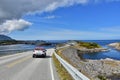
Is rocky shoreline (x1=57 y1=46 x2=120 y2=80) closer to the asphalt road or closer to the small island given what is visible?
the small island

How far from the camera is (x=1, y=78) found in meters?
16.0

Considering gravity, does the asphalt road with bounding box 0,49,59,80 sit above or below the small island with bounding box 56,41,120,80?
above

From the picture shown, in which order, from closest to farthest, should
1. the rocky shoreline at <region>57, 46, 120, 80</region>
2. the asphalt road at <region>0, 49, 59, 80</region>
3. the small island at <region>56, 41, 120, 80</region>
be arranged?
the asphalt road at <region>0, 49, 59, 80</region>
the small island at <region>56, 41, 120, 80</region>
the rocky shoreline at <region>57, 46, 120, 80</region>

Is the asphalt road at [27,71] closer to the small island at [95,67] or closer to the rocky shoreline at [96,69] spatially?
the small island at [95,67]

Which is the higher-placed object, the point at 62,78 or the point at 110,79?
the point at 62,78

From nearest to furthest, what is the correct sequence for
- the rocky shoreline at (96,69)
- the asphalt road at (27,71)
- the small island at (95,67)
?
the asphalt road at (27,71), the small island at (95,67), the rocky shoreline at (96,69)

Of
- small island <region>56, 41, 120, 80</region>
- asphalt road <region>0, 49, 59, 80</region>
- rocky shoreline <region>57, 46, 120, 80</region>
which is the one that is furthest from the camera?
rocky shoreline <region>57, 46, 120, 80</region>

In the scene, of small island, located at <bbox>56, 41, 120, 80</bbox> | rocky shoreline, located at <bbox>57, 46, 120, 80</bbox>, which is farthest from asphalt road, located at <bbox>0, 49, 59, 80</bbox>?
rocky shoreline, located at <bbox>57, 46, 120, 80</bbox>

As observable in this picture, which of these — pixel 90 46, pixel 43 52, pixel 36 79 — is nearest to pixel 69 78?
pixel 36 79

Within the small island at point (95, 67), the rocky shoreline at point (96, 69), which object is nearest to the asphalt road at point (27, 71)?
the small island at point (95, 67)

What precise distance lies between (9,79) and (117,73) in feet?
116

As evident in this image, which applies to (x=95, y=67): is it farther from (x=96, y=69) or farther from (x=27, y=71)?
(x=27, y=71)

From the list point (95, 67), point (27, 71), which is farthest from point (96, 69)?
point (27, 71)

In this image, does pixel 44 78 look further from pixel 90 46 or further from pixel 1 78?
pixel 90 46
